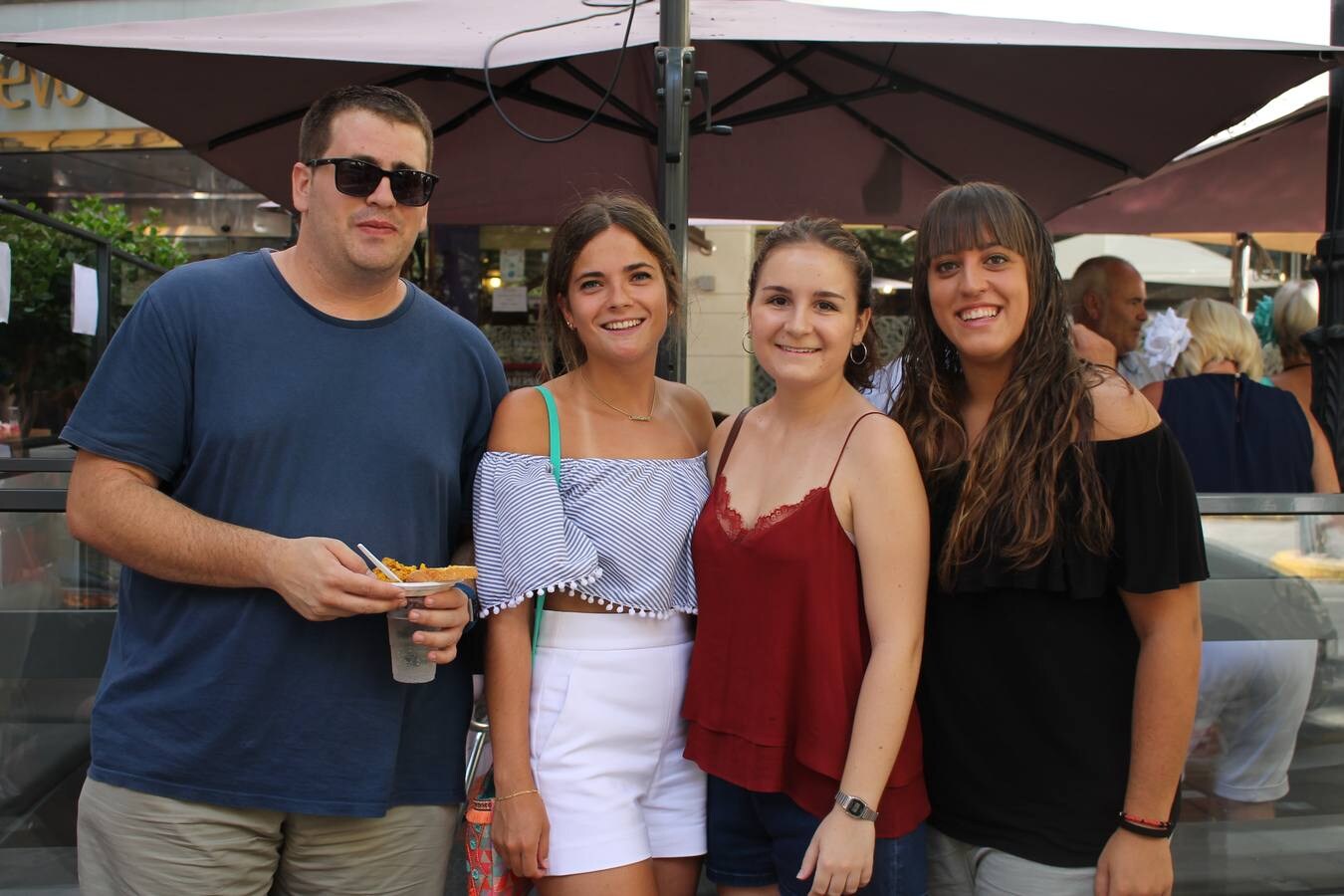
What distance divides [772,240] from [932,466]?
56 cm

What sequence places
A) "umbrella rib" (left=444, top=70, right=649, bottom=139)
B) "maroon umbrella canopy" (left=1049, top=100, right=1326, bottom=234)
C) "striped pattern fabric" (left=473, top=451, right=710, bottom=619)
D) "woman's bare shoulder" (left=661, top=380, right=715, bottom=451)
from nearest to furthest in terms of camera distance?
"striped pattern fabric" (left=473, top=451, right=710, bottom=619) < "woman's bare shoulder" (left=661, top=380, right=715, bottom=451) < "umbrella rib" (left=444, top=70, right=649, bottom=139) < "maroon umbrella canopy" (left=1049, top=100, right=1326, bottom=234)

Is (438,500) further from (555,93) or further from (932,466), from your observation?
(555,93)

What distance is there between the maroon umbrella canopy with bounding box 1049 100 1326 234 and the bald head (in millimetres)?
1313

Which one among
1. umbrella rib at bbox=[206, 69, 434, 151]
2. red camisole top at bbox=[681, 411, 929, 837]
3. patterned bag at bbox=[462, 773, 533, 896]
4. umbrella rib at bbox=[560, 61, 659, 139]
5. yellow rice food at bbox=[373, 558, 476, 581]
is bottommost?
patterned bag at bbox=[462, 773, 533, 896]

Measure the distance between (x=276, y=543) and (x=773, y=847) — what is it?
1111 mm

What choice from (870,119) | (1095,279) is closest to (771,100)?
(870,119)

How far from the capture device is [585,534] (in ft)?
7.04

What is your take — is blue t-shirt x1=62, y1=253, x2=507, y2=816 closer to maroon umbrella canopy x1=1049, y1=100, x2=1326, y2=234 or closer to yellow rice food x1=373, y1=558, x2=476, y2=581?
yellow rice food x1=373, y1=558, x2=476, y2=581

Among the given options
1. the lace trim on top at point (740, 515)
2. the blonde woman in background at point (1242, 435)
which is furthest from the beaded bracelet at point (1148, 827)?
the blonde woman in background at point (1242, 435)

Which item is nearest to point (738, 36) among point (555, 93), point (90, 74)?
point (555, 93)

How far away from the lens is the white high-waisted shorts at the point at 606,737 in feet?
6.98

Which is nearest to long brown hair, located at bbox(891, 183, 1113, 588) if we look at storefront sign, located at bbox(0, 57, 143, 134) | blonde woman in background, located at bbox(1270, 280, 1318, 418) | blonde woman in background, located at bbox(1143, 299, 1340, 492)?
blonde woman in background, located at bbox(1143, 299, 1340, 492)

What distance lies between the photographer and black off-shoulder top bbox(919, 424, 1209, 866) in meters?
1.88

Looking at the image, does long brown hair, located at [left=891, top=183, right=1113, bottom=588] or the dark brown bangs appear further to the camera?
the dark brown bangs
